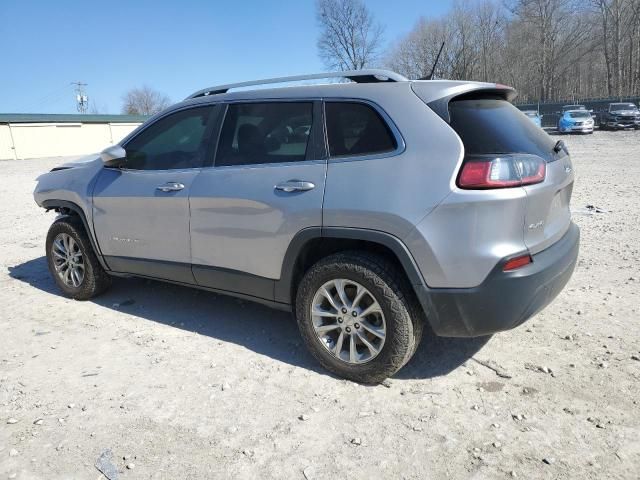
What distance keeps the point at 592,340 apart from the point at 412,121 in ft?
6.85

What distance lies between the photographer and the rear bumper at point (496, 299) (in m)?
2.62

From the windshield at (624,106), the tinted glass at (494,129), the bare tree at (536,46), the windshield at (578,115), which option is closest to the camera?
the tinted glass at (494,129)

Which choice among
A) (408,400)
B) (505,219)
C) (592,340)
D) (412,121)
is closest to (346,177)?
(412,121)

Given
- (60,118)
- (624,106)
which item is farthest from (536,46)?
Result: (60,118)

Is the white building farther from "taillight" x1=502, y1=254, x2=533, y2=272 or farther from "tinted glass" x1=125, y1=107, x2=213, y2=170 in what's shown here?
"taillight" x1=502, y1=254, x2=533, y2=272

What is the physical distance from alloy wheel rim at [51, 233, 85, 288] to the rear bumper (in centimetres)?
348

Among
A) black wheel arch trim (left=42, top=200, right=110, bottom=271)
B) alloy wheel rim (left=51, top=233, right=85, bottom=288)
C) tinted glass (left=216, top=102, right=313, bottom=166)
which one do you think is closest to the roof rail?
tinted glass (left=216, top=102, right=313, bottom=166)

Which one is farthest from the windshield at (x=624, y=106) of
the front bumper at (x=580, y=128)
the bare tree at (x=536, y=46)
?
the bare tree at (x=536, y=46)

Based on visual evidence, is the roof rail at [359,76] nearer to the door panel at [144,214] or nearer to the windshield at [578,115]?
the door panel at [144,214]

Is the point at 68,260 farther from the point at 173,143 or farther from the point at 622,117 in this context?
the point at 622,117

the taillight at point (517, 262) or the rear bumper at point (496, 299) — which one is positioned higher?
the taillight at point (517, 262)

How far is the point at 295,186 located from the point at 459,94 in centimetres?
113

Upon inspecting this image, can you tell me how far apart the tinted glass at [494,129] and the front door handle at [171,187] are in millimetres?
2068

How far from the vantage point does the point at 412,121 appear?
281 centimetres
